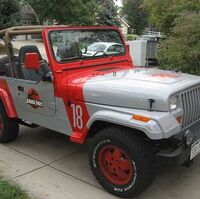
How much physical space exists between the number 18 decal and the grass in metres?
0.99

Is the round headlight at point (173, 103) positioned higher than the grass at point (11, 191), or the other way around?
the round headlight at point (173, 103)

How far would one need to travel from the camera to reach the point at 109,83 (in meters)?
4.14

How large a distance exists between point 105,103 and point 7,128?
84.0 inches

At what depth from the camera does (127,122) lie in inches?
145

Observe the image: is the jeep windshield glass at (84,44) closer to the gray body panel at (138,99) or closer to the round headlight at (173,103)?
the gray body panel at (138,99)

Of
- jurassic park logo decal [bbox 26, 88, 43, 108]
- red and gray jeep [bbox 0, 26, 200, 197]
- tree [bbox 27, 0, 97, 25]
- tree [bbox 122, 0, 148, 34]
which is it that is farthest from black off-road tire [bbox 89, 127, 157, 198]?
tree [bbox 122, 0, 148, 34]

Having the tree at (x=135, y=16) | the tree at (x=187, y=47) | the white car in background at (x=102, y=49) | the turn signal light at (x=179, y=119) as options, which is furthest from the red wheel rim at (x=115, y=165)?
the tree at (x=135, y=16)

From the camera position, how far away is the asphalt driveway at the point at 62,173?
4.12 metres

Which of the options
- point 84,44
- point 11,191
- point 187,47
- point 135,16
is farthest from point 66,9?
point 11,191

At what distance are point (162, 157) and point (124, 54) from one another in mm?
2349

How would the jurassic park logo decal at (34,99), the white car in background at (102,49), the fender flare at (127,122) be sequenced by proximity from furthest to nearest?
the white car in background at (102,49), the jurassic park logo decal at (34,99), the fender flare at (127,122)

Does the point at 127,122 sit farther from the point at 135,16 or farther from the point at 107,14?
the point at 135,16

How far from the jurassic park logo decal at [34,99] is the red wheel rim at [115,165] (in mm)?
1256

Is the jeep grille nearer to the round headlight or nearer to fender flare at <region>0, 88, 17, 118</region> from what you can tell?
the round headlight
